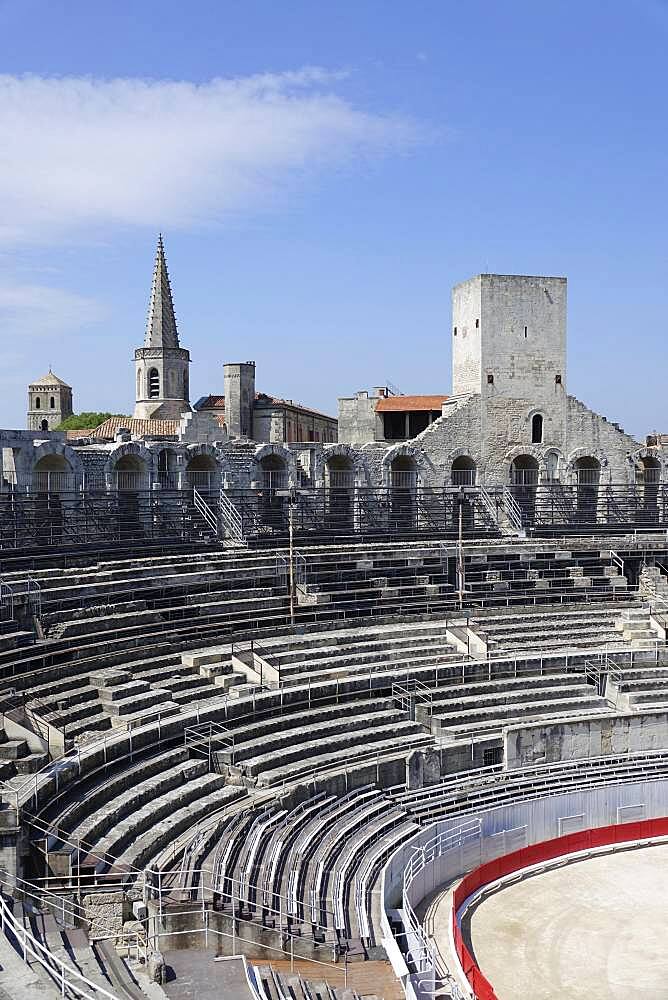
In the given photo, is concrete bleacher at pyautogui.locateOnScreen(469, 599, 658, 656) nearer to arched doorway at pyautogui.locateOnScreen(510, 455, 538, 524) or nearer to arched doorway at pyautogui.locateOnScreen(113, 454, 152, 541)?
arched doorway at pyautogui.locateOnScreen(510, 455, 538, 524)

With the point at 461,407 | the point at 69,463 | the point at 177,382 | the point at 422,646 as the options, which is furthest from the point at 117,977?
the point at 177,382

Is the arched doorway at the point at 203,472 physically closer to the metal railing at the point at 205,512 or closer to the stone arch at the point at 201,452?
the stone arch at the point at 201,452

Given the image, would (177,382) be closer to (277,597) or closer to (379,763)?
(277,597)

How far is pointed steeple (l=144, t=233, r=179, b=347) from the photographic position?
A: 52.4 metres

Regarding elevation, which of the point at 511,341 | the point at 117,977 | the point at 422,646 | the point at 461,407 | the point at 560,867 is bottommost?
the point at 560,867

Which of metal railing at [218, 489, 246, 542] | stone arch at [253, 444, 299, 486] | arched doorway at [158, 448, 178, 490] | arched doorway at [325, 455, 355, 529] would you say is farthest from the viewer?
stone arch at [253, 444, 299, 486]

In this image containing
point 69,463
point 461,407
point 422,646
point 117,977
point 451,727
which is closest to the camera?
point 117,977

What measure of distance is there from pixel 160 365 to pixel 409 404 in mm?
18816

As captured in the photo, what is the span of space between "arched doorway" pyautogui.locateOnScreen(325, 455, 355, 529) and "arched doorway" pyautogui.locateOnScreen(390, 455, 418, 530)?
129 centimetres

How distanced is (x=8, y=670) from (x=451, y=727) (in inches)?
311

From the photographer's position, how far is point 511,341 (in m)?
33.8

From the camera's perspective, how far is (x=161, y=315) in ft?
175

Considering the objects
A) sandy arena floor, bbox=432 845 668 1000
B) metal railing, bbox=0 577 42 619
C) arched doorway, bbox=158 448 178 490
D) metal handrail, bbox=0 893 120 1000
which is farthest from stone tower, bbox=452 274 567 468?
metal handrail, bbox=0 893 120 1000

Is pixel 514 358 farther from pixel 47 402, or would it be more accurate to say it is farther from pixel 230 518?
pixel 47 402
